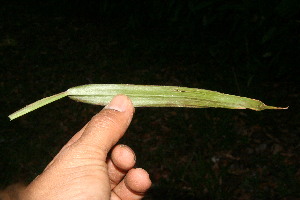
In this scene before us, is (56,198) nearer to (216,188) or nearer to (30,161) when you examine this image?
(216,188)

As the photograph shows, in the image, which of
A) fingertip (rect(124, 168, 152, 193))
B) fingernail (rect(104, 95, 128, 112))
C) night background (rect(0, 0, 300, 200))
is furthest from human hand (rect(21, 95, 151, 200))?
night background (rect(0, 0, 300, 200))

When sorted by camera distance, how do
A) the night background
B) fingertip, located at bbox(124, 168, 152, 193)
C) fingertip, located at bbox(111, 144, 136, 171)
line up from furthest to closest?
the night background → fingertip, located at bbox(124, 168, 152, 193) → fingertip, located at bbox(111, 144, 136, 171)

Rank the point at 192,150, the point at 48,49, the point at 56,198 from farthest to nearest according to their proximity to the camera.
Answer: the point at 48,49 → the point at 192,150 → the point at 56,198

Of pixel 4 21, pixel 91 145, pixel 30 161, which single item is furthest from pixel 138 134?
pixel 4 21

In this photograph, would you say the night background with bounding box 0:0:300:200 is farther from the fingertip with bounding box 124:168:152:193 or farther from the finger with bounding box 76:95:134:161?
the finger with bounding box 76:95:134:161

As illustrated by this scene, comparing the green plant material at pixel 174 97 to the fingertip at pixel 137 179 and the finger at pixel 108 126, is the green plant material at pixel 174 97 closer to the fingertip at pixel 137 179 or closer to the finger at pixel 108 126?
the finger at pixel 108 126
